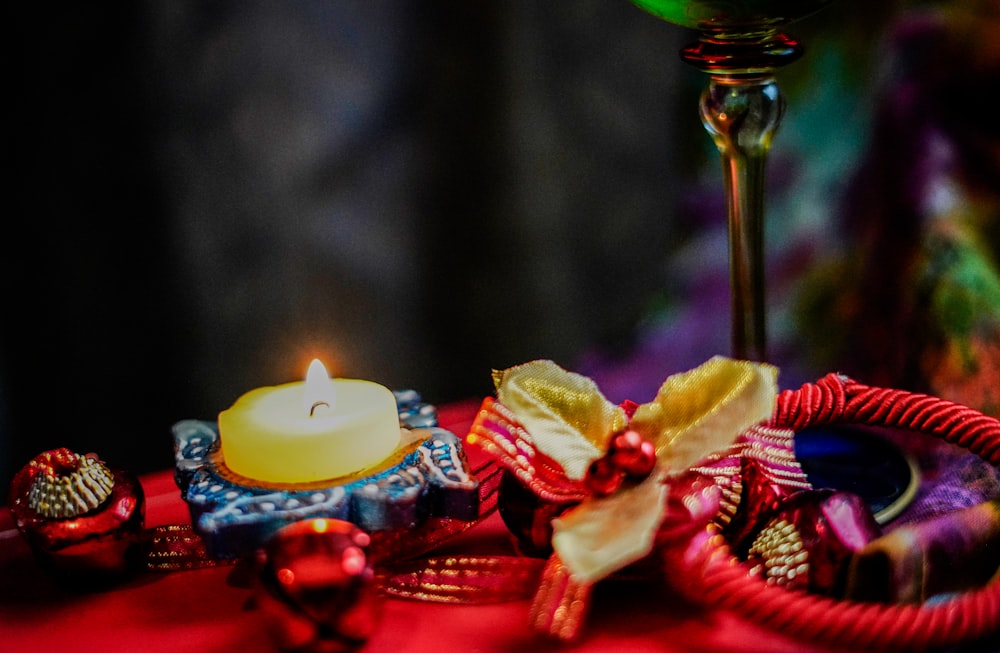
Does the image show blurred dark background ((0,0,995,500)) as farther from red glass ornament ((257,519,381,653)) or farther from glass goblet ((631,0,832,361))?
red glass ornament ((257,519,381,653))

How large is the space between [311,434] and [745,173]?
270 millimetres

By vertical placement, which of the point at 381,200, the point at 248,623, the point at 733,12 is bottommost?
the point at 248,623

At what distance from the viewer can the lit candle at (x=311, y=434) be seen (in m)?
0.44

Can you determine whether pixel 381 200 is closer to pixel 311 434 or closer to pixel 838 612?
pixel 311 434

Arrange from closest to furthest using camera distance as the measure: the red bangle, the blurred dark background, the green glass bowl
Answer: the red bangle < the green glass bowl < the blurred dark background

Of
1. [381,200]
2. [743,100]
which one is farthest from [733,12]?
[381,200]

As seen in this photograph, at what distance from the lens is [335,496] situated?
424mm

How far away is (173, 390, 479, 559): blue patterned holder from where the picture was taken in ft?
1.36

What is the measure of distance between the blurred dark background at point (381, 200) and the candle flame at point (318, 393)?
0.23 m

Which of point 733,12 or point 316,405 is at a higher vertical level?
point 733,12

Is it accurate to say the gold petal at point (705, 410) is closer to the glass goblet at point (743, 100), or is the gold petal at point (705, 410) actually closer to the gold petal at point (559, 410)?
the gold petal at point (559, 410)

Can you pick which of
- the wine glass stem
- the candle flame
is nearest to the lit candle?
the candle flame

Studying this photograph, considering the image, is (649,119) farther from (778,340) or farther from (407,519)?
(407,519)

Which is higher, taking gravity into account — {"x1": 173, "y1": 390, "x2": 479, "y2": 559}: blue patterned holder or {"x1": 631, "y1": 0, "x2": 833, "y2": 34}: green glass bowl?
{"x1": 631, "y1": 0, "x2": 833, "y2": 34}: green glass bowl
